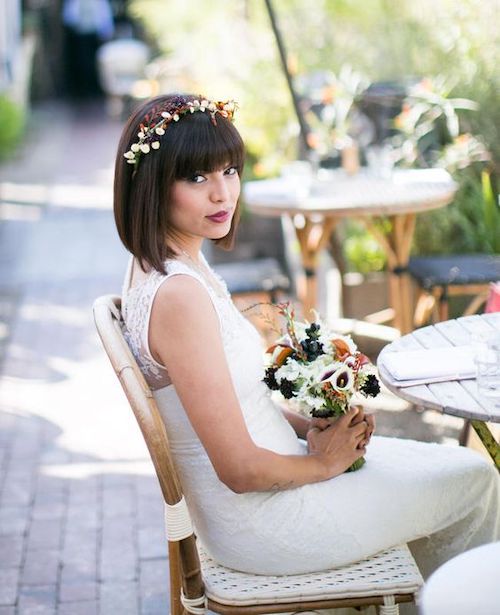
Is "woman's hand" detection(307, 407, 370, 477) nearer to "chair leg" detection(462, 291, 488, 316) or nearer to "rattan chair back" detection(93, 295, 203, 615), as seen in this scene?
"rattan chair back" detection(93, 295, 203, 615)

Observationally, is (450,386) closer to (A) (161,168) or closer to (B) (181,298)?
(B) (181,298)

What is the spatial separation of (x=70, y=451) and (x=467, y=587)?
3.07 meters

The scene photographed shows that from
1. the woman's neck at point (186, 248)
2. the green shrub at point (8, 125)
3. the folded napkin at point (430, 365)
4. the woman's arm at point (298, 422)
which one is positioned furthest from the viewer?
the green shrub at point (8, 125)

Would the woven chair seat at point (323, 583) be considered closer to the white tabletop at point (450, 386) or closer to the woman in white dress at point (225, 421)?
the woman in white dress at point (225, 421)

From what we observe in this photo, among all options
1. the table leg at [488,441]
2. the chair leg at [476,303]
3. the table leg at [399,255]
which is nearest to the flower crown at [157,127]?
the table leg at [488,441]

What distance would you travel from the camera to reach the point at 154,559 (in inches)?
136

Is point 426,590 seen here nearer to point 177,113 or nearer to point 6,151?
point 177,113

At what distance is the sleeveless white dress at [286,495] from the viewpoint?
2188 millimetres

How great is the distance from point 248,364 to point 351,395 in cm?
23

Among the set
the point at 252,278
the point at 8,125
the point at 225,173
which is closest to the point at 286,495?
the point at 225,173

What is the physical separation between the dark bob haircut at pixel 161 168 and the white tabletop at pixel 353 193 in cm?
227

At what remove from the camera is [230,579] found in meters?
2.18

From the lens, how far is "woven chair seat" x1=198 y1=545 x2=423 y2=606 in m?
2.11

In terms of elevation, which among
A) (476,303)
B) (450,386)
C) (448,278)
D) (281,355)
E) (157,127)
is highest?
(157,127)
